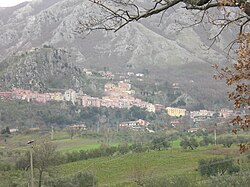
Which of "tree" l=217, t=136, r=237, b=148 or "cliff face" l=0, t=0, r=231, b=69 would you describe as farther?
"cliff face" l=0, t=0, r=231, b=69

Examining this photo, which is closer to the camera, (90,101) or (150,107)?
(90,101)

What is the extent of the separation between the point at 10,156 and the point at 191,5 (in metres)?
43.4

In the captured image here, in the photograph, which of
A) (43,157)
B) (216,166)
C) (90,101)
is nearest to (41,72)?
(90,101)

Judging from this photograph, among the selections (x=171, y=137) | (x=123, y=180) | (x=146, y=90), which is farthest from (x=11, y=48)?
(x=123, y=180)

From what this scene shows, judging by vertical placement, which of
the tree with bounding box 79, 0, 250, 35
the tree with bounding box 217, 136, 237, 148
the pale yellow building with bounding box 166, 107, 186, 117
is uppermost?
the tree with bounding box 79, 0, 250, 35

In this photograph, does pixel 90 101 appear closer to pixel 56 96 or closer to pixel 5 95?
pixel 56 96

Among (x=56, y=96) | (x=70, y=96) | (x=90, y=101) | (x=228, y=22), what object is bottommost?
(x=228, y=22)

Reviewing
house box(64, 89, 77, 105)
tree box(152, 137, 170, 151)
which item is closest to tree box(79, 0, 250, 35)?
tree box(152, 137, 170, 151)

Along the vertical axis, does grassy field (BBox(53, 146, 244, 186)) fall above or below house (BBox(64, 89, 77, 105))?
below

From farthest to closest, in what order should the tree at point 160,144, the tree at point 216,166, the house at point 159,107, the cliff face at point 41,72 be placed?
the house at point 159,107 → the cliff face at point 41,72 → the tree at point 160,144 → the tree at point 216,166

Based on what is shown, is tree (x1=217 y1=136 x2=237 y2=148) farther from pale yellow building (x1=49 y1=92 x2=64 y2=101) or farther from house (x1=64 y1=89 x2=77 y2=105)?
house (x1=64 y1=89 x2=77 y2=105)

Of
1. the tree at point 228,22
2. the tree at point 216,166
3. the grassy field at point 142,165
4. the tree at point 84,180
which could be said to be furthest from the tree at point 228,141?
the tree at point 228,22

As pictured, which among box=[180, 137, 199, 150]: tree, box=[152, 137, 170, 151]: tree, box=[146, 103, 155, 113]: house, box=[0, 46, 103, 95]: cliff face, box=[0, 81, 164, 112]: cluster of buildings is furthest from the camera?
box=[146, 103, 155, 113]: house

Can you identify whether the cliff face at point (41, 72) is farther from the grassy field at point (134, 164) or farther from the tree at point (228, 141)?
the tree at point (228, 141)
